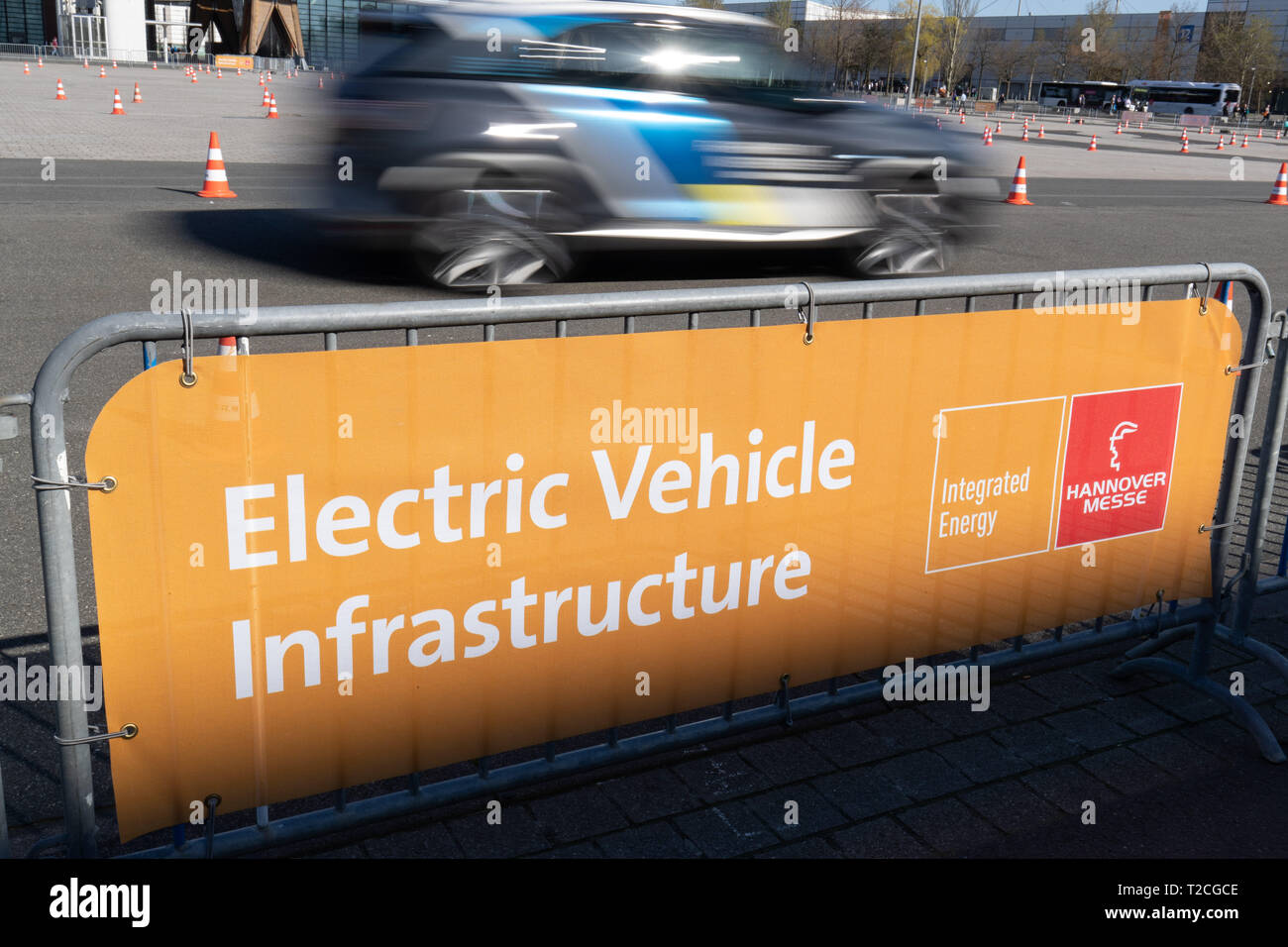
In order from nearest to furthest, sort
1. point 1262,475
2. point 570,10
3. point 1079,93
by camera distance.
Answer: point 1262,475
point 570,10
point 1079,93

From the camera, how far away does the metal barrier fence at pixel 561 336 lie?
2246mm

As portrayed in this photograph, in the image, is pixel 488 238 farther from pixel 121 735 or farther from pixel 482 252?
pixel 121 735

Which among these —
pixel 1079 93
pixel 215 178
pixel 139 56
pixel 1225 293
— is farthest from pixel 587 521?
pixel 1079 93

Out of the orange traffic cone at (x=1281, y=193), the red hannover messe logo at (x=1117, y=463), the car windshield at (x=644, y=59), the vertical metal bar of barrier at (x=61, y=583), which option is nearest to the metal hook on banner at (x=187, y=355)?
the vertical metal bar of barrier at (x=61, y=583)

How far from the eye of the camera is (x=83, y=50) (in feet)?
230

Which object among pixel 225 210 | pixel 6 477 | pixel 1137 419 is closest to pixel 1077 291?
pixel 1137 419

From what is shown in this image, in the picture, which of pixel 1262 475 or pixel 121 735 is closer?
pixel 121 735

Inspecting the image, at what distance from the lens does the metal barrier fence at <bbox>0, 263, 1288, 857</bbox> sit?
2.25m

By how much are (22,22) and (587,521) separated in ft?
287

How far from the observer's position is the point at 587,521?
272cm

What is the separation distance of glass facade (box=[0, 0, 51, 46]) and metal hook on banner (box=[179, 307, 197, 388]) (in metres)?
85.5

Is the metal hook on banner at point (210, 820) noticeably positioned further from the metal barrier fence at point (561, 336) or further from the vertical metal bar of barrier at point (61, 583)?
the vertical metal bar of barrier at point (61, 583)

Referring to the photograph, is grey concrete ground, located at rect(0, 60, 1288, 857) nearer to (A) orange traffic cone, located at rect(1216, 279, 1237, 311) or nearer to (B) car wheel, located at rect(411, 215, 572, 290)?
(B) car wheel, located at rect(411, 215, 572, 290)

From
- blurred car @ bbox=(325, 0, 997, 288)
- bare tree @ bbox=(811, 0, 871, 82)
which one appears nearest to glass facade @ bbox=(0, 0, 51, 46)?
bare tree @ bbox=(811, 0, 871, 82)
